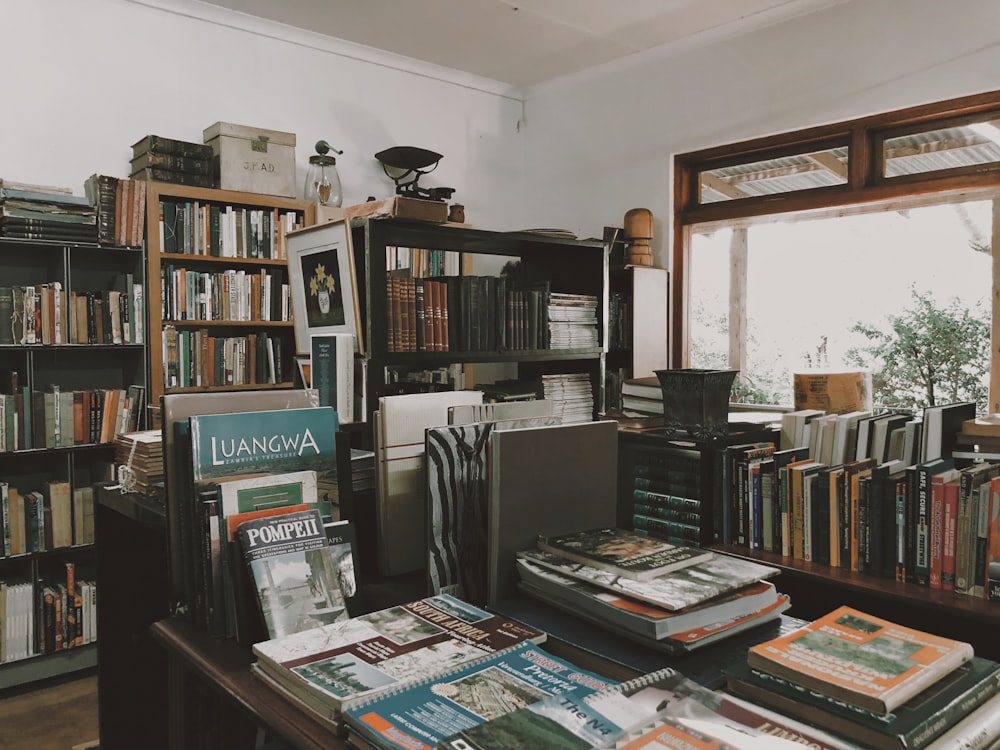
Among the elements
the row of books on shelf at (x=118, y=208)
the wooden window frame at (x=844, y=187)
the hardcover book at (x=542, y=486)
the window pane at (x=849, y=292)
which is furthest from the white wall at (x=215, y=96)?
the hardcover book at (x=542, y=486)

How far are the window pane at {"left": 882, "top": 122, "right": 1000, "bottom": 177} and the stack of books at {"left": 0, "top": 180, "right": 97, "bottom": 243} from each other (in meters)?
3.88

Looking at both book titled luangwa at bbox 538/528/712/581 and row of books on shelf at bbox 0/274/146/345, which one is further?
row of books on shelf at bbox 0/274/146/345

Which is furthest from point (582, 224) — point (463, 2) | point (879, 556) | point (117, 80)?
point (879, 556)

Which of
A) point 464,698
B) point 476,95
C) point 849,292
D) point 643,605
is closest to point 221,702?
point 464,698

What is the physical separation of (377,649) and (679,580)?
1.54 ft

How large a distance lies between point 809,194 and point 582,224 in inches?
58.4

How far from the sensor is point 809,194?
4.12m

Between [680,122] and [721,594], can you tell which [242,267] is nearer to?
[680,122]

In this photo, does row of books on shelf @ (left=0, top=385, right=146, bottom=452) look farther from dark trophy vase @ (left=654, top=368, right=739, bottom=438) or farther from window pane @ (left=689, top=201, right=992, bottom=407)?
window pane @ (left=689, top=201, right=992, bottom=407)

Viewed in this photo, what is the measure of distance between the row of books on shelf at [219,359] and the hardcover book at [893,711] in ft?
10.5

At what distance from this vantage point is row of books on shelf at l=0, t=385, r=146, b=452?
3119mm

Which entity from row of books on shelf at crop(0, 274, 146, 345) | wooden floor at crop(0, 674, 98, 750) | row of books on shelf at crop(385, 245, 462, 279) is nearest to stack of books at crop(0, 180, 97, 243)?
row of books on shelf at crop(0, 274, 146, 345)

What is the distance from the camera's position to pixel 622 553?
48.8 inches

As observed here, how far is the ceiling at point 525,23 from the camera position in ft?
12.9
